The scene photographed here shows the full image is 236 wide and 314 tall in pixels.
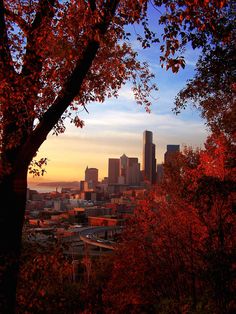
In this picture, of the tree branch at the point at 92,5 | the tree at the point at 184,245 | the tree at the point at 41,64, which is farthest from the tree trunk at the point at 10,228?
the tree at the point at 184,245

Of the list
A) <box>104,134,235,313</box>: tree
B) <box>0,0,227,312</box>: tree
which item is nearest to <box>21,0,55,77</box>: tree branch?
<box>0,0,227,312</box>: tree

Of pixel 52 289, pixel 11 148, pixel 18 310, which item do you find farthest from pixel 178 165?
pixel 11 148

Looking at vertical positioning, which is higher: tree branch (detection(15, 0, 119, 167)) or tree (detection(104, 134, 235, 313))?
tree branch (detection(15, 0, 119, 167))

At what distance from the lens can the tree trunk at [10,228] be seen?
18.5ft

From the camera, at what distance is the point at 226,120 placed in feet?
37.6

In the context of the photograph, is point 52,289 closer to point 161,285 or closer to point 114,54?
point 161,285

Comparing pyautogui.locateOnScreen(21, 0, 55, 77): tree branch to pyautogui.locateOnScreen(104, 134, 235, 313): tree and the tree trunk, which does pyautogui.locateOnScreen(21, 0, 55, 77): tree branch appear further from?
pyautogui.locateOnScreen(104, 134, 235, 313): tree

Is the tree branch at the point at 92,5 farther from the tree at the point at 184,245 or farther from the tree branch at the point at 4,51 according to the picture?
the tree at the point at 184,245

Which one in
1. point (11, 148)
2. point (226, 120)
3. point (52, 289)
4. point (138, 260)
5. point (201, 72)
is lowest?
point (52, 289)

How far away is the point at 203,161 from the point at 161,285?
19.1 feet

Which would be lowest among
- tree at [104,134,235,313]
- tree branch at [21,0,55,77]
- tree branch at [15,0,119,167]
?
tree at [104,134,235,313]

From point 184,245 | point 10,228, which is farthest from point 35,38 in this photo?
point 184,245

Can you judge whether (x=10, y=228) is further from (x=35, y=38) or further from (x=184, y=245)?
(x=184, y=245)

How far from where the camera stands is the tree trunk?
564cm
